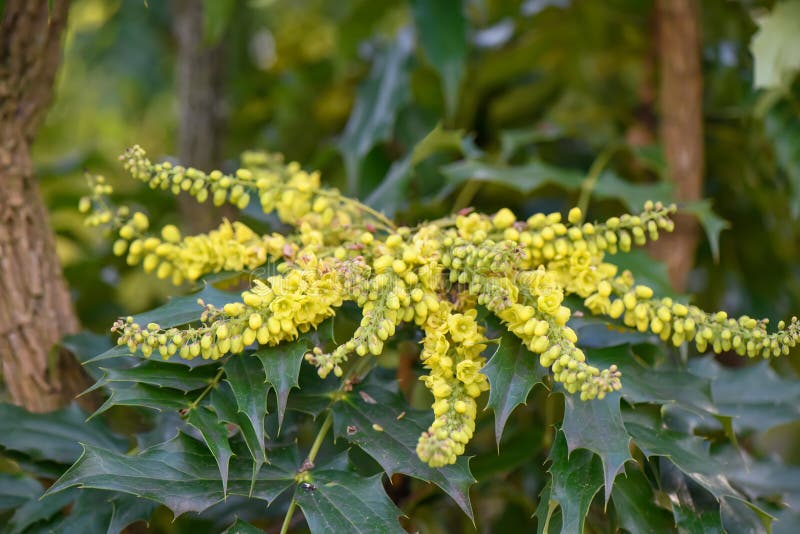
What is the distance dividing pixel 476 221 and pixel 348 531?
0.37 meters

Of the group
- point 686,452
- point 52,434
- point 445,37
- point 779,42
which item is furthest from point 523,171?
point 52,434

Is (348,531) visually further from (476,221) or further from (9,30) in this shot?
(9,30)

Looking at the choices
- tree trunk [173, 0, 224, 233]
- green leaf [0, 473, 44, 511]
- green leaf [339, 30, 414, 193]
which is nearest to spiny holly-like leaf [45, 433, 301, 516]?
green leaf [0, 473, 44, 511]

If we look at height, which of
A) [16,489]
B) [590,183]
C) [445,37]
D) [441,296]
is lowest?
[16,489]

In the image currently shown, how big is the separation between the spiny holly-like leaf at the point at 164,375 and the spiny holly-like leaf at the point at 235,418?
23mm

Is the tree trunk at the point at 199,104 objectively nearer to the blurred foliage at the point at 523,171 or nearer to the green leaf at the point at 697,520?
the blurred foliage at the point at 523,171

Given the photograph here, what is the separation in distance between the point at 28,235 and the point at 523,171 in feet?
2.52

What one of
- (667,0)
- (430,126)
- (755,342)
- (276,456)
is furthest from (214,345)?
(667,0)

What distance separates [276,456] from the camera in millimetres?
854

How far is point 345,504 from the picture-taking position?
79 centimetres

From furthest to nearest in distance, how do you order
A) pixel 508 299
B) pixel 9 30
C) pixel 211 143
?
pixel 211 143
pixel 9 30
pixel 508 299

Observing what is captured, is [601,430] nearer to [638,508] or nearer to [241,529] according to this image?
[638,508]

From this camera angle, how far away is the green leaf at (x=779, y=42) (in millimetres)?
1212

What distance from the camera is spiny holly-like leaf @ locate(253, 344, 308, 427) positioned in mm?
759
